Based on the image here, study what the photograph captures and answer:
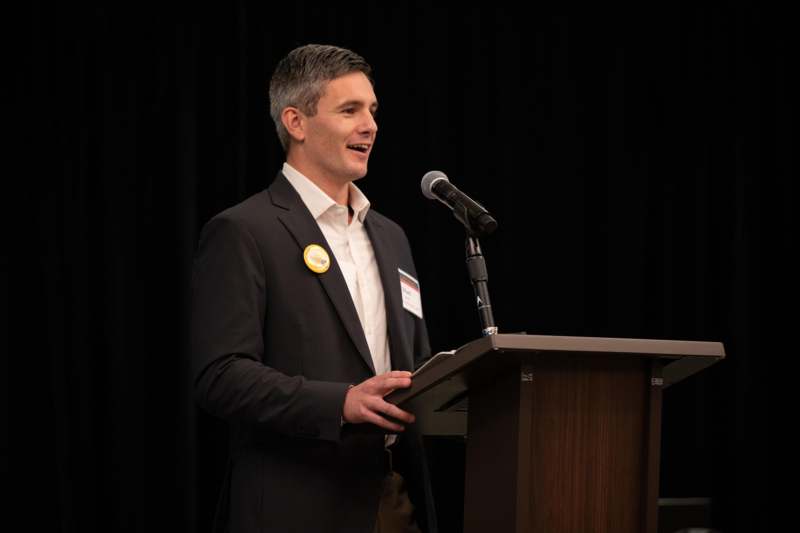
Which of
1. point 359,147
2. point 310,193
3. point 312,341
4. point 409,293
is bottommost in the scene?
point 312,341

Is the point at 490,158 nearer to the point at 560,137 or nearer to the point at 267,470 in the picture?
the point at 560,137

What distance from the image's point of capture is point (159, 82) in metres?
3.35

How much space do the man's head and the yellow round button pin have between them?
26cm

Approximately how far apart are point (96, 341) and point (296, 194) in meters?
1.31

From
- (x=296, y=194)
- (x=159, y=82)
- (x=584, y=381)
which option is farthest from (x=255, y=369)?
(x=159, y=82)

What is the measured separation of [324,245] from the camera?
2.19 meters

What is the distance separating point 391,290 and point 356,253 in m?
0.13

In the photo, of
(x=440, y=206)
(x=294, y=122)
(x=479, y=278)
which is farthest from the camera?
(x=440, y=206)

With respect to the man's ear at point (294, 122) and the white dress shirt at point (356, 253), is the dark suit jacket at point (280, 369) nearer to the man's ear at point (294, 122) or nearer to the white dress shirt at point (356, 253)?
the white dress shirt at point (356, 253)

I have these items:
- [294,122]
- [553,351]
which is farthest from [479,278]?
[294,122]

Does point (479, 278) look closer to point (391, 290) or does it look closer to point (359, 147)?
point (391, 290)

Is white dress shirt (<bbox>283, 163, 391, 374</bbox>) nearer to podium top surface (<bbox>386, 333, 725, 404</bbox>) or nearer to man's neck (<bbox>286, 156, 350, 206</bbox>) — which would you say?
man's neck (<bbox>286, 156, 350, 206</bbox>)

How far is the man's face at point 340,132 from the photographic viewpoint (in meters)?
2.33

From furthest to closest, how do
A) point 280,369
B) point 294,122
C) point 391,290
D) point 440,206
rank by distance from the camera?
point 440,206
point 294,122
point 391,290
point 280,369
